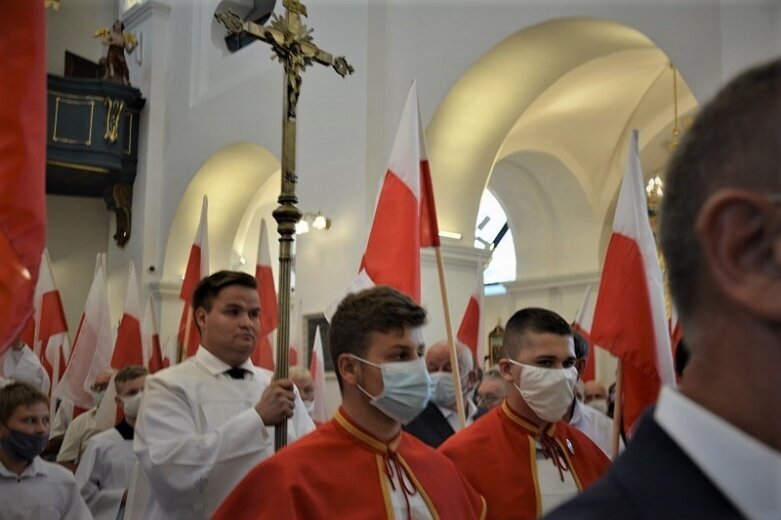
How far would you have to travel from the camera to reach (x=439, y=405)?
17.9 ft

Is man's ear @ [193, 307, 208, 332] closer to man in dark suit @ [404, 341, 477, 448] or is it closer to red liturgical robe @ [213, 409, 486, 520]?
red liturgical robe @ [213, 409, 486, 520]

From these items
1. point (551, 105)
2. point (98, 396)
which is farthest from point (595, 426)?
point (551, 105)

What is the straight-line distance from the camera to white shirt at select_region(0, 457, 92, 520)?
4.29 m

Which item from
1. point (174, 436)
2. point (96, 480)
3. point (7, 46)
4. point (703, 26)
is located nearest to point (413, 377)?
point (174, 436)

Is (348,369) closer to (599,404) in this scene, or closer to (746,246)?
(746,246)

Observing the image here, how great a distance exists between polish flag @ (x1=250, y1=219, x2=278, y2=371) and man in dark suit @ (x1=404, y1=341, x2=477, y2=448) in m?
2.78

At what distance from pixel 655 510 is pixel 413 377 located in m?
2.10

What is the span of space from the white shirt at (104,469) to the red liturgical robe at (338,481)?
2.96m

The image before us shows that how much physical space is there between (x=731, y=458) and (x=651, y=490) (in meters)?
0.09

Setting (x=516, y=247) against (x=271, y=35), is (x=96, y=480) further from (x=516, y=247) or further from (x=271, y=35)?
(x=516, y=247)

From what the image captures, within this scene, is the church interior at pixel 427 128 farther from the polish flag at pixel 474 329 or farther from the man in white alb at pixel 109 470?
the man in white alb at pixel 109 470

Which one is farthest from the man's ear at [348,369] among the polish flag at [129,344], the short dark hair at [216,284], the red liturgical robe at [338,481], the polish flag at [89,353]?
the polish flag at [129,344]

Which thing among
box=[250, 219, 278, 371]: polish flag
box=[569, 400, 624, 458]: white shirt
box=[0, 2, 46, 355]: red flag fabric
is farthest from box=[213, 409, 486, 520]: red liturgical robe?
box=[250, 219, 278, 371]: polish flag

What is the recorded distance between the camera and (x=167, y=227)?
14.5 m
